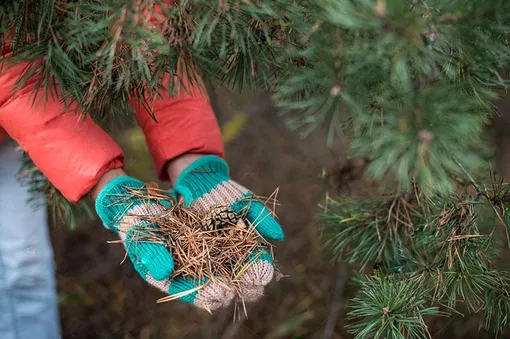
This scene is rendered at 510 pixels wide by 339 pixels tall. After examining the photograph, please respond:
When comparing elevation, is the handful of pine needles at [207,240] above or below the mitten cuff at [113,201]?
below

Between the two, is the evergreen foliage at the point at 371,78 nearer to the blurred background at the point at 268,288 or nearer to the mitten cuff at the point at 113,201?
the mitten cuff at the point at 113,201

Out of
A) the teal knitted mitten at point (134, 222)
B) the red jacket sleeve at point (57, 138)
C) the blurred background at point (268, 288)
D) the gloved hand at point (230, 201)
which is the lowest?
the blurred background at point (268, 288)

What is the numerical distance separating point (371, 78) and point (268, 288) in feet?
3.52

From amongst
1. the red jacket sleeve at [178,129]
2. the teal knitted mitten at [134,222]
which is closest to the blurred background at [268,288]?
the red jacket sleeve at [178,129]

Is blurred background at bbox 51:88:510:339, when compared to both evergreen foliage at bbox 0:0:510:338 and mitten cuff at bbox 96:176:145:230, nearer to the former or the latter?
evergreen foliage at bbox 0:0:510:338

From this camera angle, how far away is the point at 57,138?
2.63ft

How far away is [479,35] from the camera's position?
506mm

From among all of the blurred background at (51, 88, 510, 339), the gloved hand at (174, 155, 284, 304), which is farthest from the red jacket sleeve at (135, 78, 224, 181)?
the blurred background at (51, 88, 510, 339)

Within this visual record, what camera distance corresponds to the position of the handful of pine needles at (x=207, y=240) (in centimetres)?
78

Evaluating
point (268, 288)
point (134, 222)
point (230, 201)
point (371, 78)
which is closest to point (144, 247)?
Answer: point (134, 222)

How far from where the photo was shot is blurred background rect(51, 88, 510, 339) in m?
1.46

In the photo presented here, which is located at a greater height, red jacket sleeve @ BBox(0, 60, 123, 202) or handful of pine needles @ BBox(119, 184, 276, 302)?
red jacket sleeve @ BBox(0, 60, 123, 202)

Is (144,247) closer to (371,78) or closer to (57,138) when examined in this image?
(57,138)

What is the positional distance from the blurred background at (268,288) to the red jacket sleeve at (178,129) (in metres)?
0.53
